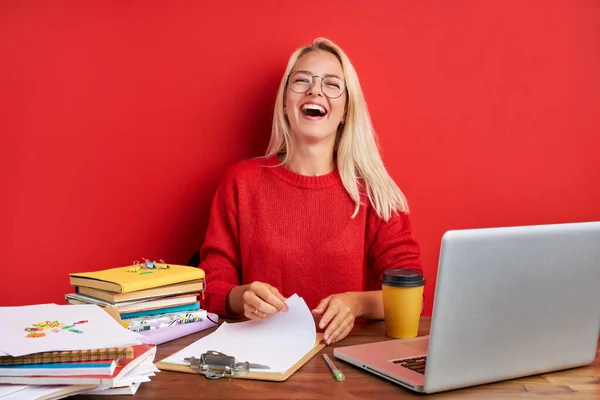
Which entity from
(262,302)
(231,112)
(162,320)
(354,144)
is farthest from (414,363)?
(231,112)

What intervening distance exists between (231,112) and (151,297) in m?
0.91

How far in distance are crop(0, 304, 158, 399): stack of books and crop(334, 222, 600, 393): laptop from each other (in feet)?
1.44

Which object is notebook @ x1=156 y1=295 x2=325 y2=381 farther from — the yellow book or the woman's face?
the woman's face

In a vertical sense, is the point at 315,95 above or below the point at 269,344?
above

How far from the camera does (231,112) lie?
7.35 ft

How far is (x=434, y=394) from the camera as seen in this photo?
1.12 metres

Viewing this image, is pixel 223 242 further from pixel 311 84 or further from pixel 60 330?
pixel 60 330

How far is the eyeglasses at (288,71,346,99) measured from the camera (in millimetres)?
2127

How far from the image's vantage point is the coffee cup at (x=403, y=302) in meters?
1.48

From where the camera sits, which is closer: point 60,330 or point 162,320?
point 60,330

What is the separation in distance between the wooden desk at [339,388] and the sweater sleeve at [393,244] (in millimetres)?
824

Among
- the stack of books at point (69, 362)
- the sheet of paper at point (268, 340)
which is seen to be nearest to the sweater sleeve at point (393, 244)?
the sheet of paper at point (268, 340)

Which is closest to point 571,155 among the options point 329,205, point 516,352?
point 329,205

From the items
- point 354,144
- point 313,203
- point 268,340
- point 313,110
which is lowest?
point 268,340
